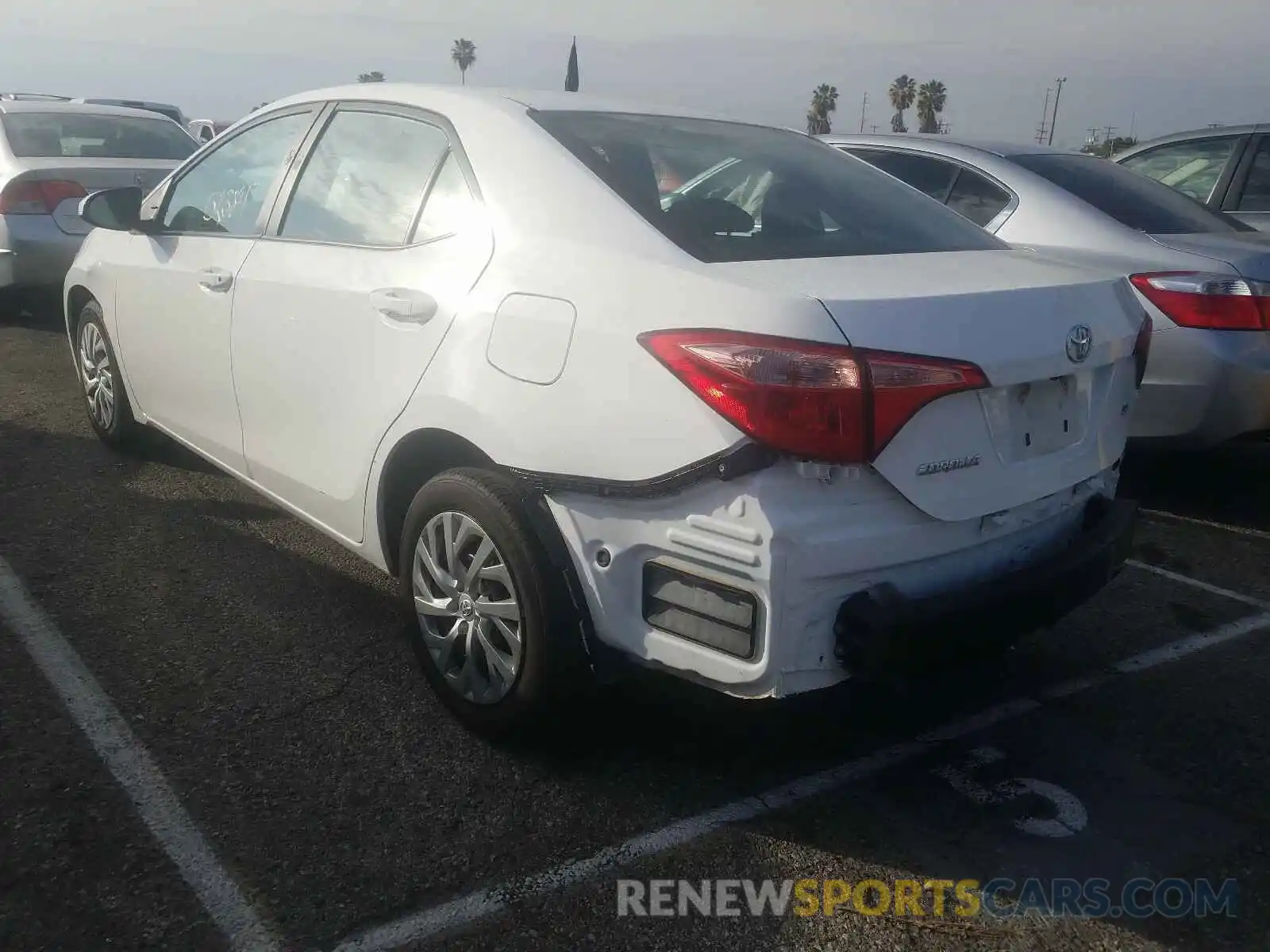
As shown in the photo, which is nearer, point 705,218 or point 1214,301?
point 705,218

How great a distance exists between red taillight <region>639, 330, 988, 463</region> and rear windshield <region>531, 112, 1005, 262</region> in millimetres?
384

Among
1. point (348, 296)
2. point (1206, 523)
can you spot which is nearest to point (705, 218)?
point (348, 296)

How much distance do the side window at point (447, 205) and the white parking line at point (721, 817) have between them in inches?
63.6

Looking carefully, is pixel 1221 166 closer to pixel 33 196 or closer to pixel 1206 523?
pixel 1206 523

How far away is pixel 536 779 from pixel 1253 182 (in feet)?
21.1

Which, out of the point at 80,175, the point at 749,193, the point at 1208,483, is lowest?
the point at 1208,483

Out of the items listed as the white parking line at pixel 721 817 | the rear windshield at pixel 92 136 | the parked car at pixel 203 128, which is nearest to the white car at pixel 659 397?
the white parking line at pixel 721 817

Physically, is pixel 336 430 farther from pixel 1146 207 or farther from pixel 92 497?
pixel 1146 207

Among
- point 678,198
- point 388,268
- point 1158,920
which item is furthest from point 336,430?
point 1158,920

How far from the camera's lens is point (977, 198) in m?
5.66

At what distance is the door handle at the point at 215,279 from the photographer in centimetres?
387

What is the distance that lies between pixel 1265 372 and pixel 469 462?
3.51 meters

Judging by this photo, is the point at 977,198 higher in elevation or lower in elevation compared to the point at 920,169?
lower

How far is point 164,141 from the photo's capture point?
9250 mm
